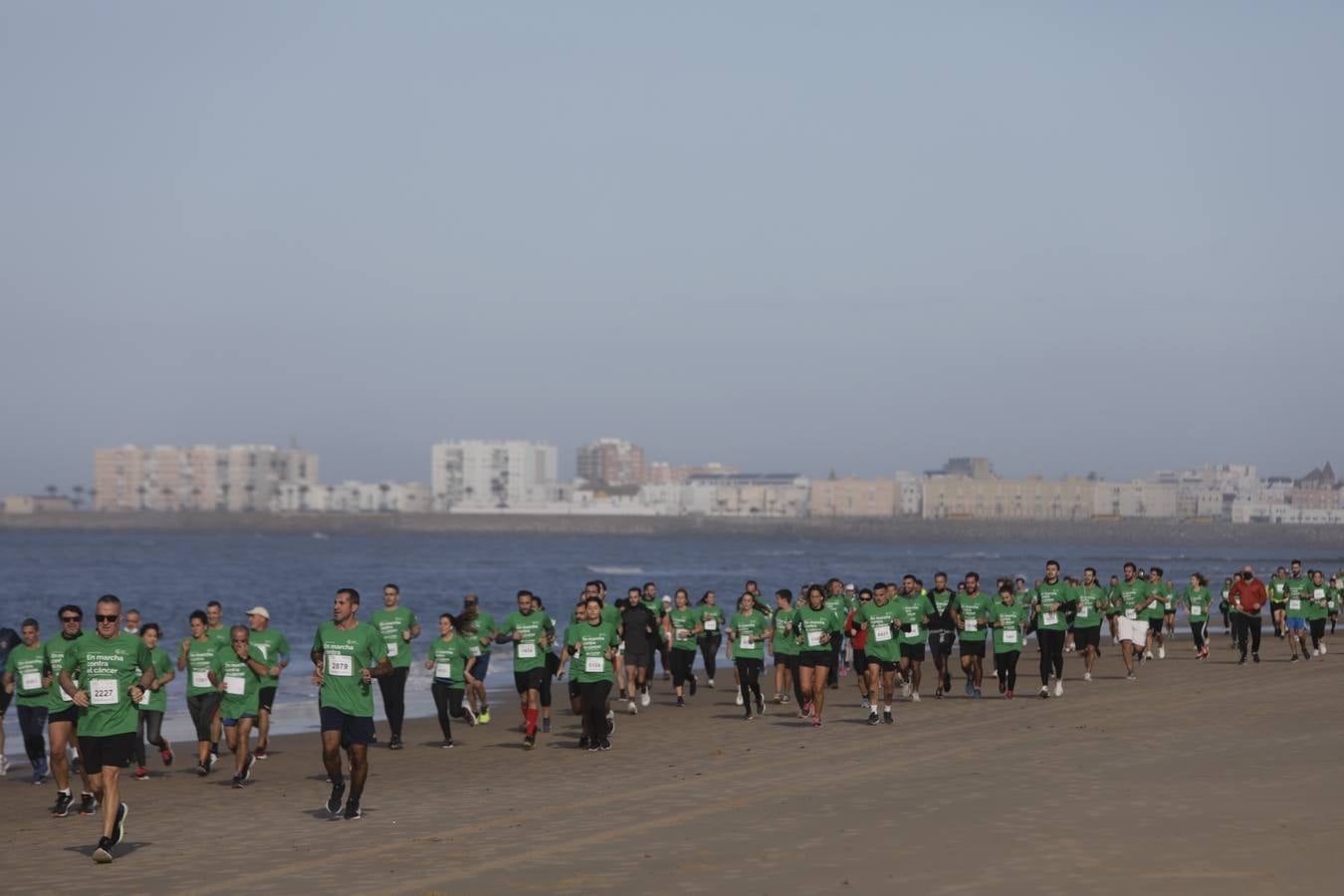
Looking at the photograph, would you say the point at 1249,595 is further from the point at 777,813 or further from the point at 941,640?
the point at 777,813

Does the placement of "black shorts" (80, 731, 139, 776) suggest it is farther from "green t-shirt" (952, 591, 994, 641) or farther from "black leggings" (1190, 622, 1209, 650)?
"black leggings" (1190, 622, 1209, 650)

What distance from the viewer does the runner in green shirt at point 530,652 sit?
1823 cm

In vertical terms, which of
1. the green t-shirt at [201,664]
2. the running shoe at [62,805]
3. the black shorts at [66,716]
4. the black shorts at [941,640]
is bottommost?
the running shoe at [62,805]

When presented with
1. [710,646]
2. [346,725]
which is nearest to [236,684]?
[346,725]

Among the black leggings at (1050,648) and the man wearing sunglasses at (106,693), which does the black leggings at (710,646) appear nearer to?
the black leggings at (1050,648)

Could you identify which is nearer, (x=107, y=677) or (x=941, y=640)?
(x=107, y=677)

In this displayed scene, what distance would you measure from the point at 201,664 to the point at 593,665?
3735mm

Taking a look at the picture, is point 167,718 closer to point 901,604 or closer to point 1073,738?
point 901,604

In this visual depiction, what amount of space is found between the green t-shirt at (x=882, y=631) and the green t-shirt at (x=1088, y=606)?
6.03 meters

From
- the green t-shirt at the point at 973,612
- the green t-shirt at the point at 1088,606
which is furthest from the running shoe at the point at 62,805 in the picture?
the green t-shirt at the point at 1088,606

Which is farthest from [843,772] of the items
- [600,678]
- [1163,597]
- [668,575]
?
[668,575]

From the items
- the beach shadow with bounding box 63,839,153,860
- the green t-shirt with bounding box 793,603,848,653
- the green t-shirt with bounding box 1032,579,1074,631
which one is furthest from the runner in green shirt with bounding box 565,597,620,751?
the green t-shirt with bounding box 1032,579,1074,631

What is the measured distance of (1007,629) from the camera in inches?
875

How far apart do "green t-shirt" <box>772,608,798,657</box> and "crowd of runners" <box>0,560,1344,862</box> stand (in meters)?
0.02
